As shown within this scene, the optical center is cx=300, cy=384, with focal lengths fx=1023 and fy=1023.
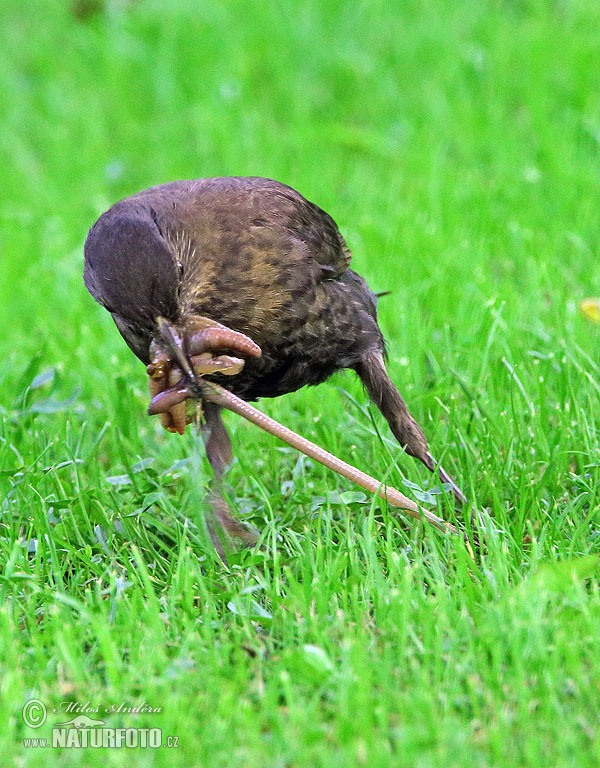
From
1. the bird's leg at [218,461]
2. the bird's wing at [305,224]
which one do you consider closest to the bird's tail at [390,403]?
the bird's wing at [305,224]

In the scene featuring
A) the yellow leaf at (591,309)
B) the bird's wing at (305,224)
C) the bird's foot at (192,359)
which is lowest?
the yellow leaf at (591,309)

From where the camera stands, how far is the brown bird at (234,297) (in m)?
3.10

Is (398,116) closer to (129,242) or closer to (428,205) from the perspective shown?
(428,205)

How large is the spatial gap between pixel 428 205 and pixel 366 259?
2.46 feet

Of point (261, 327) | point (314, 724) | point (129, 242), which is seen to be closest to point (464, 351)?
point (261, 327)

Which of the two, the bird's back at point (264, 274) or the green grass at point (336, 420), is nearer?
the green grass at point (336, 420)

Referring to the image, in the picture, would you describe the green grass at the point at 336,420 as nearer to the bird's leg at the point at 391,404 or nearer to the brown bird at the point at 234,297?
the bird's leg at the point at 391,404

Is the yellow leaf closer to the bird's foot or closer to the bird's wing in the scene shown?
the bird's wing

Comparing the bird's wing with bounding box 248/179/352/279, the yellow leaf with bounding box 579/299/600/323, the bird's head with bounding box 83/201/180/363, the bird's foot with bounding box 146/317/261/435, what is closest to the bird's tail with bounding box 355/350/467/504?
the bird's wing with bounding box 248/179/352/279

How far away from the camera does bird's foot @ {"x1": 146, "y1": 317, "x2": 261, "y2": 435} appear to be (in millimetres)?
3090

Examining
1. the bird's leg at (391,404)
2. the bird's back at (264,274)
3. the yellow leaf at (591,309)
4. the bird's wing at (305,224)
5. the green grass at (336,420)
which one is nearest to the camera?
the green grass at (336,420)

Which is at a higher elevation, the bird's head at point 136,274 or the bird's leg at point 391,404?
the bird's head at point 136,274

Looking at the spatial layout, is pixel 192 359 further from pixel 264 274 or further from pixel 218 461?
pixel 218 461

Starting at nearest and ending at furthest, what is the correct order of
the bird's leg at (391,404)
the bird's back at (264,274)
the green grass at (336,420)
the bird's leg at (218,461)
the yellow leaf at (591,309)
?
1. the green grass at (336,420)
2. the bird's back at (264,274)
3. the bird's leg at (218,461)
4. the bird's leg at (391,404)
5. the yellow leaf at (591,309)
